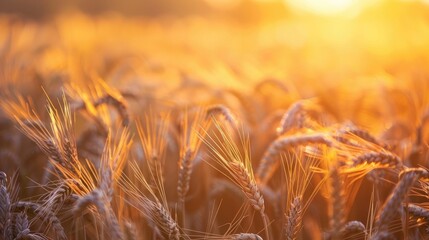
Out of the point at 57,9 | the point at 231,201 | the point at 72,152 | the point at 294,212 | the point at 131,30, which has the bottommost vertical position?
the point at 231,201

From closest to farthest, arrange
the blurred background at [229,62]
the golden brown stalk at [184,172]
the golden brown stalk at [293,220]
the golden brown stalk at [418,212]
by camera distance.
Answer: the golden brown stalk at [293,220] < the golden brown stalk at [418,212] < the golden brown stalk at [184,172] < the blurred background at [229,62]

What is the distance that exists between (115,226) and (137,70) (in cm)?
353

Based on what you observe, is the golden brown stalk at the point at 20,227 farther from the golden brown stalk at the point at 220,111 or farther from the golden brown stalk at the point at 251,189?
the golden brown stalk at the point at 220,111

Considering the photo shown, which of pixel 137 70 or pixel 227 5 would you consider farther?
pixel 227 5

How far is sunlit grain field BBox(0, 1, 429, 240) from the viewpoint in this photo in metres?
1.58

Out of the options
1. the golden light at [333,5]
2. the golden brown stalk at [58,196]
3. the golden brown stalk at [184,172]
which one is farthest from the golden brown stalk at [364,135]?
the golden light at [333,5]

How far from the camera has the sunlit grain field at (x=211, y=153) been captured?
5.20ft

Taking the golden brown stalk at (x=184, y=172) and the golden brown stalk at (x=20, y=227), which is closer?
the golden brown stalk at (x=20, y=227)

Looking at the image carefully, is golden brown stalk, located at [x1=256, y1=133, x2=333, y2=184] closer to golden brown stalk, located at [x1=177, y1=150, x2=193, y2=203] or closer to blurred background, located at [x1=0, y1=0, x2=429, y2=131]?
golden brown stalk, located at [x1=177, y1=150, x2=193, y2=203]

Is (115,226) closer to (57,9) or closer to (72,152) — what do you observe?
(72,152)

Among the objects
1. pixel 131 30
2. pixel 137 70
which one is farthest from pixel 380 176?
pixel 131 30

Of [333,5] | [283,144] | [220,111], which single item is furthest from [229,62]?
[333,5]

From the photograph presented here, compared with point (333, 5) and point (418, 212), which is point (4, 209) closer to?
point (418, 212)

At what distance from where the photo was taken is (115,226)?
4.43 ft
